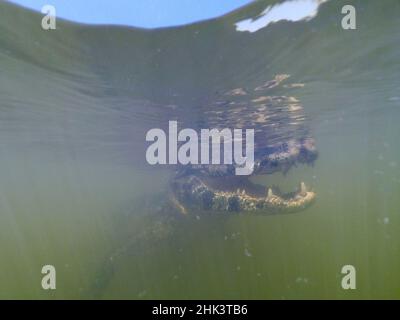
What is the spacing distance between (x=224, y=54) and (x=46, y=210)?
52.4 meters

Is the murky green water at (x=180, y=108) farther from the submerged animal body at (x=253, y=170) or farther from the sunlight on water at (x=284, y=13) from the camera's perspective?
the submerged animal body at (x=253, y=170)

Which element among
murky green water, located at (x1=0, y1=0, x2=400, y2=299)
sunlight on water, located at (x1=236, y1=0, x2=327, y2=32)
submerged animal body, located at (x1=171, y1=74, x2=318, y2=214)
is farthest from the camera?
submerged animal body, located at (x1=171, y1=74, x2=318, y2=214)

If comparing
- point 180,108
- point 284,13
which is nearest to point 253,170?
point 180,108

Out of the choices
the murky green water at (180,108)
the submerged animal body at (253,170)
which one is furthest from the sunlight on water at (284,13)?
the submerged animal body at (253,170)

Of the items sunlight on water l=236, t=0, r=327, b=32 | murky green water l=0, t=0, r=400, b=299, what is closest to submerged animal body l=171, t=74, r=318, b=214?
murky green water l=0, t=0, r=400, b=299

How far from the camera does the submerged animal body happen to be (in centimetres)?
829

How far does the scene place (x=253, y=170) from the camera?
9.93 m

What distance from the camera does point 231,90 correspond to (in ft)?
28.4

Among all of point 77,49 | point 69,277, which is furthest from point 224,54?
point 69,277

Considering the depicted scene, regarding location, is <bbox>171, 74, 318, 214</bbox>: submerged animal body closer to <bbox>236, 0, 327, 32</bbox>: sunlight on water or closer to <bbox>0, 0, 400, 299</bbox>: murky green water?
<bbox>0, 0, 400, 299</bbox>: murky green water

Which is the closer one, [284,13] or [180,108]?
[284,13]

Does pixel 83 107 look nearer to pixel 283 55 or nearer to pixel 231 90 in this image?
pixel 231 90

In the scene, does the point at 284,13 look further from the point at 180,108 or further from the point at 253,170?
the point at 253,170

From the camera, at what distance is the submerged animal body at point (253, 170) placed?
8.29 metres
